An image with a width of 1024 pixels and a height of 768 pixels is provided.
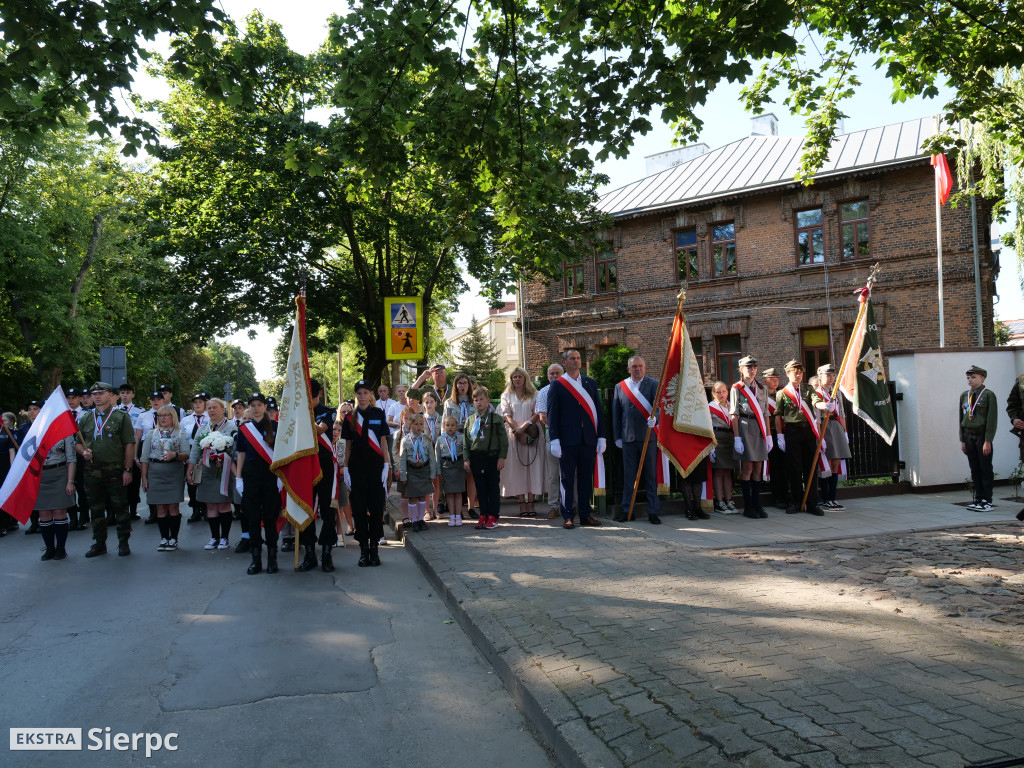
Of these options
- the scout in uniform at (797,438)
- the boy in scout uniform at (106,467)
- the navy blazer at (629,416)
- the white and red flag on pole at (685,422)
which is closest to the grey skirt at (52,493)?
the boy in scout uniform at (106,467)

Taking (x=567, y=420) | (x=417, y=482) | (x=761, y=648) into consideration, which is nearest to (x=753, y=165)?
(x=567, y=420)

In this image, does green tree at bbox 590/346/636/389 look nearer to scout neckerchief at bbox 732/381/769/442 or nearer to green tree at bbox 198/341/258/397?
scout neckerchief at bbox 732/381/769/442

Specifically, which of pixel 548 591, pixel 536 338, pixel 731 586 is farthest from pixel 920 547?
pixel 536 338

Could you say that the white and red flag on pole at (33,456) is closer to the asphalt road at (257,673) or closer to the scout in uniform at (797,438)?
the asphalt road at (257,673)

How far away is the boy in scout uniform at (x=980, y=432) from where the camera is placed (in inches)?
391

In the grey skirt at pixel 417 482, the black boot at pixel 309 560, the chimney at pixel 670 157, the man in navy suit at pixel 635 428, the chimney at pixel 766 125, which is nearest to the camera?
the black boot at pixel 309 560

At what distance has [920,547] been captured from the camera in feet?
24.7

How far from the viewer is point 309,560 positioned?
27.4 feet

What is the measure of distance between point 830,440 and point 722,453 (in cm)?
179

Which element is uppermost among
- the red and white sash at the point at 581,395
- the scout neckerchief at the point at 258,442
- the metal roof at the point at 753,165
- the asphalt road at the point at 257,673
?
the metal roof at the point at 753,165

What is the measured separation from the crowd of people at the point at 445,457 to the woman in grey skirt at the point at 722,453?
16mm

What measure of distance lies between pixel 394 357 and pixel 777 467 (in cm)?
621

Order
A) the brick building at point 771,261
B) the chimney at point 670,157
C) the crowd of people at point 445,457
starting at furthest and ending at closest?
1. the chimney at point 670,157
2. the brick building at point 771,261
3. the crowd of people at point 445,457

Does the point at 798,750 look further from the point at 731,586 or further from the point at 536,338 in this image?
the point at 536,338
